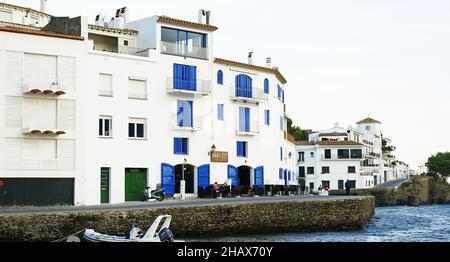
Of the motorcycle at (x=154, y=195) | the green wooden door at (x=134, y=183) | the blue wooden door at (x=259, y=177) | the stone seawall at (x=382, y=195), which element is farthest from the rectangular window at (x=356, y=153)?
the motorcycle at (x=154, y=195)

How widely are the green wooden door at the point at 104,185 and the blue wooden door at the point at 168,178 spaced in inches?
191

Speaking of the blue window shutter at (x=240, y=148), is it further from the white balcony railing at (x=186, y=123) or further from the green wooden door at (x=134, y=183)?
the green wooden door at (x=134, y=183)

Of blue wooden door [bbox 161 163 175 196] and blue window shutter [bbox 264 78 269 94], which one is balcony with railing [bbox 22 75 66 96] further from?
blue window shutter [bbox 264 78 269 94]

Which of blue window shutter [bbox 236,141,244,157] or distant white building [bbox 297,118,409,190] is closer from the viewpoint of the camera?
blue window shutter [bbox 236,141,244,157]

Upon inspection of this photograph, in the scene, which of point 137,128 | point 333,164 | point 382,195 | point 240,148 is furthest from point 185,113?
point 333,164

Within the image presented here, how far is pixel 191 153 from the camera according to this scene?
2060 inches

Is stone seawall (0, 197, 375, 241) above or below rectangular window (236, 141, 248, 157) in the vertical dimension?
below

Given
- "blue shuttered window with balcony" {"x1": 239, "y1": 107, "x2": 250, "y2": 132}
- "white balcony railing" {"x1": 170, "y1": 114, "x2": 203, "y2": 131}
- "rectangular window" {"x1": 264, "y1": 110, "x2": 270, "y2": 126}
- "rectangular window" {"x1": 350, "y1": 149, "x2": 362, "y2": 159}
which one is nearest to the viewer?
"white balcony railing" {"x1": 170, "y1": 114, "x2": 203, "y2": 131}

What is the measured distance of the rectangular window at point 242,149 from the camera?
56.5 m

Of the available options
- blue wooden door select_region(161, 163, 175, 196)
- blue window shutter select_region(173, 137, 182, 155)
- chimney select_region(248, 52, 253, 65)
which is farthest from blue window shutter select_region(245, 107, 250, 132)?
blue wooden door select_region(161, 163, 175, 196)

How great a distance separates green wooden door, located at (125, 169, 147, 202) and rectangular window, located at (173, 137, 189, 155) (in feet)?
11.9

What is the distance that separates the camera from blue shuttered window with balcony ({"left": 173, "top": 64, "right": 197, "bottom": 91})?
51438 millimetres
